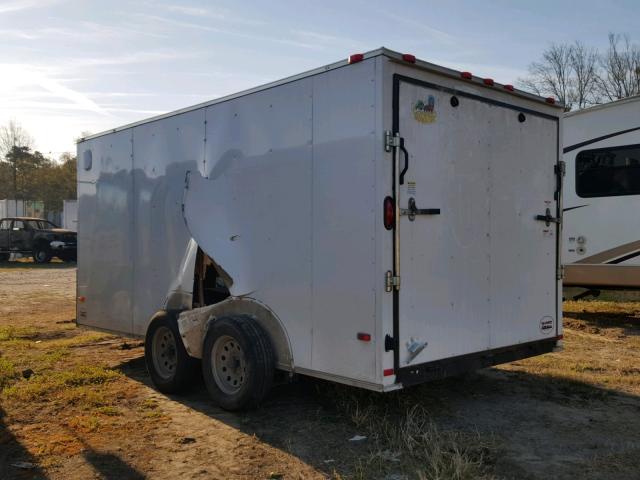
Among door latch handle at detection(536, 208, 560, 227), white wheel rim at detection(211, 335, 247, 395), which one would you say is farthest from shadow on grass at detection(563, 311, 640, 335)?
white wheel rim at detection(211, 335, 247, 395)

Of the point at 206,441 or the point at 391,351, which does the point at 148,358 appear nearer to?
the point at 206,441

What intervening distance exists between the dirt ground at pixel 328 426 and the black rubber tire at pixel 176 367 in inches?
4.7

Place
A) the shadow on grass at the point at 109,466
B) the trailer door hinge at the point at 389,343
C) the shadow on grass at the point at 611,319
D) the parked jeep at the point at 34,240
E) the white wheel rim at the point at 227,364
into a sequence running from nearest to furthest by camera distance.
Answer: the shadow on grass at the point at 109,466 → the trailer door hinge at the point at 389,343 → the white wheel rim at the point at 227,364 → the shadow on grass at the point at 611,319 → the parked jeep at the point at 34,240

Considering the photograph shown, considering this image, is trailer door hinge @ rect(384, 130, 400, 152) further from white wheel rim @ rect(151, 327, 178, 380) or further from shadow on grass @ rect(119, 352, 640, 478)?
white wheel rim @ rect(151, 327, 178, 380)

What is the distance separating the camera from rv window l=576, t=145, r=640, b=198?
9477mm

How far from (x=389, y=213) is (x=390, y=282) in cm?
49

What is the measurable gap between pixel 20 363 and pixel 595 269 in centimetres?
829

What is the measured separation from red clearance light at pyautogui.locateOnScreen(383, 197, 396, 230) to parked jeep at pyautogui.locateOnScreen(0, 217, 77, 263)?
22580 millimetres

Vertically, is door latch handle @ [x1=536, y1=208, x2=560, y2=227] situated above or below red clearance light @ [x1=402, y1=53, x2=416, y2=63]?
below

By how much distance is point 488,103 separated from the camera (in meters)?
5.29

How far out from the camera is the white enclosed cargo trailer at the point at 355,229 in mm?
4488

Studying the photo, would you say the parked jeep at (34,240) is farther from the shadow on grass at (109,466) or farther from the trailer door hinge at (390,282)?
the trailer door hinge at (390,282)

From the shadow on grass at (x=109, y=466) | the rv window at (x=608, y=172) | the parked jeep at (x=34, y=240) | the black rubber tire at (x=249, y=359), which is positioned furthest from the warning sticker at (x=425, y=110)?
the parked jeep at (x=34, y=240)

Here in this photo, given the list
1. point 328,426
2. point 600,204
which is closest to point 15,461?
point 328,426
